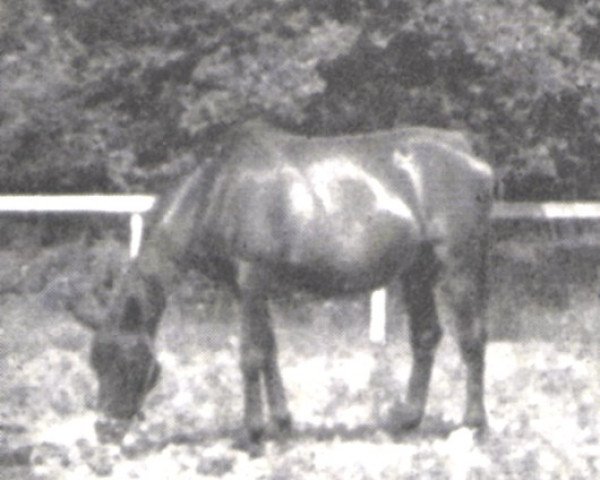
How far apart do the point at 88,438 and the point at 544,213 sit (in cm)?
599

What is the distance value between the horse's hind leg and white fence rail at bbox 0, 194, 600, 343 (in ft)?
11.3

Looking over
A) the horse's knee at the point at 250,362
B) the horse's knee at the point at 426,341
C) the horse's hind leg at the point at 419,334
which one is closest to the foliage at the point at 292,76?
the horse's hind leg at the point at 419,334

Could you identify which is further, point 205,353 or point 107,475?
point 205,353

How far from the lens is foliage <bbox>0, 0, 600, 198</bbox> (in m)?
14.7

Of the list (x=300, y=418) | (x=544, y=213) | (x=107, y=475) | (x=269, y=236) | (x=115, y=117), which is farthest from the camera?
(x=115, y=117)

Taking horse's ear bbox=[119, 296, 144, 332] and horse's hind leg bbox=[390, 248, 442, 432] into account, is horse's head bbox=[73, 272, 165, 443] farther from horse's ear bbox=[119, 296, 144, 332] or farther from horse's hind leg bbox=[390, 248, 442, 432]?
horse's hind leg bbox=[390, 248, 442, 432]

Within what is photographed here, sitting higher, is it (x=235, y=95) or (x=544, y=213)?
(x=235, y=95)

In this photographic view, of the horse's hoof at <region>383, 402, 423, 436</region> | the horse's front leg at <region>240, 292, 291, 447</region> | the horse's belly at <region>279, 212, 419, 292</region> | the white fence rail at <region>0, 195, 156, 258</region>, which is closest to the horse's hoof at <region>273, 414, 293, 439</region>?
the horse's front leg at <region>240, 292, 291, 447</region>

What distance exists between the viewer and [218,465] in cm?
862

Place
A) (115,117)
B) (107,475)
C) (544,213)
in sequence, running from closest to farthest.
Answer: (107,475)
(544,213)
(115,117)

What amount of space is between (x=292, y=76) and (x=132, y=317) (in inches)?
223

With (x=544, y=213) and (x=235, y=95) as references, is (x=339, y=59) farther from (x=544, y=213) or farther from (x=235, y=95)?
(x=544, y=213)

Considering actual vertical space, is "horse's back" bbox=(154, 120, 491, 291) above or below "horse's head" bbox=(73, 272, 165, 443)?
above

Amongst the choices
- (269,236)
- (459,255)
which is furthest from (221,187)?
(459,255)
